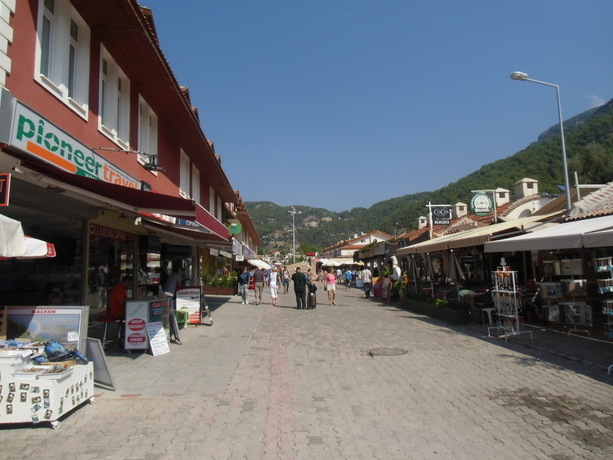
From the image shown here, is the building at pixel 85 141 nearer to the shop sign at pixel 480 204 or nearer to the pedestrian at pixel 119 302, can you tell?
the pedestrian at pixel 119 302

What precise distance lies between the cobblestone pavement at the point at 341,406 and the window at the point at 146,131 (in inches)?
197

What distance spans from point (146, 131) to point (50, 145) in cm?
635

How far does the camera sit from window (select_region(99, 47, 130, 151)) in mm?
8875

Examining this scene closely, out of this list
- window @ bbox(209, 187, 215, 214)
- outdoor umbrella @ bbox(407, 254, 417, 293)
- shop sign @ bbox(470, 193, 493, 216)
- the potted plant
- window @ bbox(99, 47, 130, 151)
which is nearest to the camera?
window @ bbox(99, 47, 130, 151)

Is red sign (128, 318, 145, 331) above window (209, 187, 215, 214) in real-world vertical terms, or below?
below

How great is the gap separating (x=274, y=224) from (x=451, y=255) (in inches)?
5883

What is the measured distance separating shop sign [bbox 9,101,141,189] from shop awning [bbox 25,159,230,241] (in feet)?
0.42

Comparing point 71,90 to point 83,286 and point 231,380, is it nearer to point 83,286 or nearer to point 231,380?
point 83,286

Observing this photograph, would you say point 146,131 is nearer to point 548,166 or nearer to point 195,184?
point 195,184

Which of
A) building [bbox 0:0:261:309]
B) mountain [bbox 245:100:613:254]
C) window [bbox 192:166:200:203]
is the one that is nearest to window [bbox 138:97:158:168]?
building [bbox 0:0:261:309]

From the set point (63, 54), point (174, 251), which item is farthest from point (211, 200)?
point (63, 54)

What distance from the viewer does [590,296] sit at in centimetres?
1095

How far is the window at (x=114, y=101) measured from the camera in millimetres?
8875

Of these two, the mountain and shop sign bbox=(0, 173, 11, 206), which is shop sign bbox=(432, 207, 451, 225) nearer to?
the mountain
